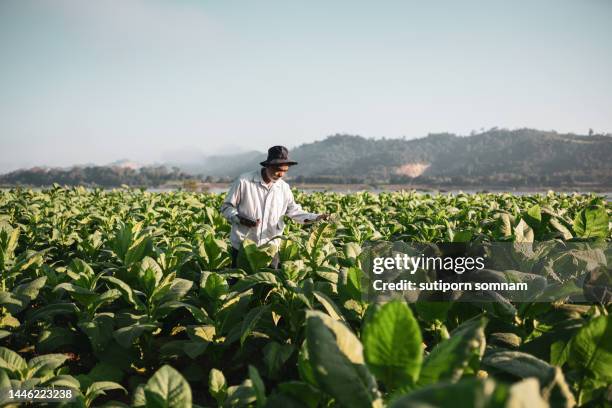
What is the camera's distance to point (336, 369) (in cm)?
94

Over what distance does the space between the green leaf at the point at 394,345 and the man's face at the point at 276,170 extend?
371 cm

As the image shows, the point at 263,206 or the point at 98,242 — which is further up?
the point at 263,206

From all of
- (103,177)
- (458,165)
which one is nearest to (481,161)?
(458,165)

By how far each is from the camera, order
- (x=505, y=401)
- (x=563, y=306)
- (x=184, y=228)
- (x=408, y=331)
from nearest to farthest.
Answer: (x=505, y=401)
(x=408, y=331)
(x=563, y=306)
(x=184, y=228)

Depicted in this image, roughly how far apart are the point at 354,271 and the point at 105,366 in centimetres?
155

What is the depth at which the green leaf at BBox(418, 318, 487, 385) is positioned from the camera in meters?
0.86

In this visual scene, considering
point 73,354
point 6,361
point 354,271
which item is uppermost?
point 354,271

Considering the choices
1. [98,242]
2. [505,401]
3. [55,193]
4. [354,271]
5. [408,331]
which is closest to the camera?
[505,401]

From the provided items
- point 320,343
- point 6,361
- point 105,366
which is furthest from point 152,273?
point 320,343

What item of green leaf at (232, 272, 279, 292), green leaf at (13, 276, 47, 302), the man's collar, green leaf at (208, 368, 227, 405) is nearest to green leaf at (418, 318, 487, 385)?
green leaf at (208, 368, 227, 405)

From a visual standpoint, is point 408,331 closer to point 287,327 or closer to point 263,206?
point 287,327

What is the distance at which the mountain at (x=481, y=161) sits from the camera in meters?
104

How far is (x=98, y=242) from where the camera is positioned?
13.9ft

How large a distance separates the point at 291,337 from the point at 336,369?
1576mm
